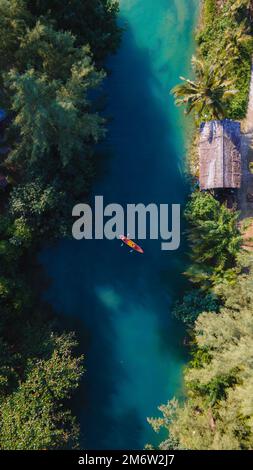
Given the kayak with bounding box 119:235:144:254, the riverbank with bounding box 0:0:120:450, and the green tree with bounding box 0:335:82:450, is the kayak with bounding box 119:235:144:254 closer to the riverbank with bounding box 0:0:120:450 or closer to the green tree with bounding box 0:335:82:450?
the riverbank with bounding box 0:0:120:450

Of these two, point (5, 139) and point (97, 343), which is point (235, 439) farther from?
point (5, 139)

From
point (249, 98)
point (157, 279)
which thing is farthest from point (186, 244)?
point (249, 98)

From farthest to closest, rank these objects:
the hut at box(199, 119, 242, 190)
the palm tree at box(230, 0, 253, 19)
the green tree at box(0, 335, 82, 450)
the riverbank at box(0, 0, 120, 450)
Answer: the palm tree at box(230, 0, 253, 19), the hut at box(199, 119, 242, 190), the green tree at box(0, 335, 82, 450), the riverbank at box(0, 0, 120, 450)

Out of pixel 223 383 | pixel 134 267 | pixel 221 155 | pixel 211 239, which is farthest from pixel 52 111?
pixel 223 383

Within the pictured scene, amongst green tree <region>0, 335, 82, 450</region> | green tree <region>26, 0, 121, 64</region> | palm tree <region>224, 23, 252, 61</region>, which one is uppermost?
palm tree <region>224, 23, 252, 61</region>

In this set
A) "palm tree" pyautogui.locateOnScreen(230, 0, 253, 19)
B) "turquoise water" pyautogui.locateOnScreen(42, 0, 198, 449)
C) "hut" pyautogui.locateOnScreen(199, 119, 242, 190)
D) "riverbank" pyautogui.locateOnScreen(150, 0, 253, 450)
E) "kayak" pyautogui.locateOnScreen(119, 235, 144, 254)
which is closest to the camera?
"riverbank" pyautogui.locateOnScreen(150, 0, 253, 450)

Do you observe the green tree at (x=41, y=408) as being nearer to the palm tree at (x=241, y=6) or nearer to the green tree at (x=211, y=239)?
the green tree at (x=211, y=239)

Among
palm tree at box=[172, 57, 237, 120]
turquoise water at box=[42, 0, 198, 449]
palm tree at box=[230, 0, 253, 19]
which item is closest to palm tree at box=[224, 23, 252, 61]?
palm tree at box=[230, 0, 253, 19]
